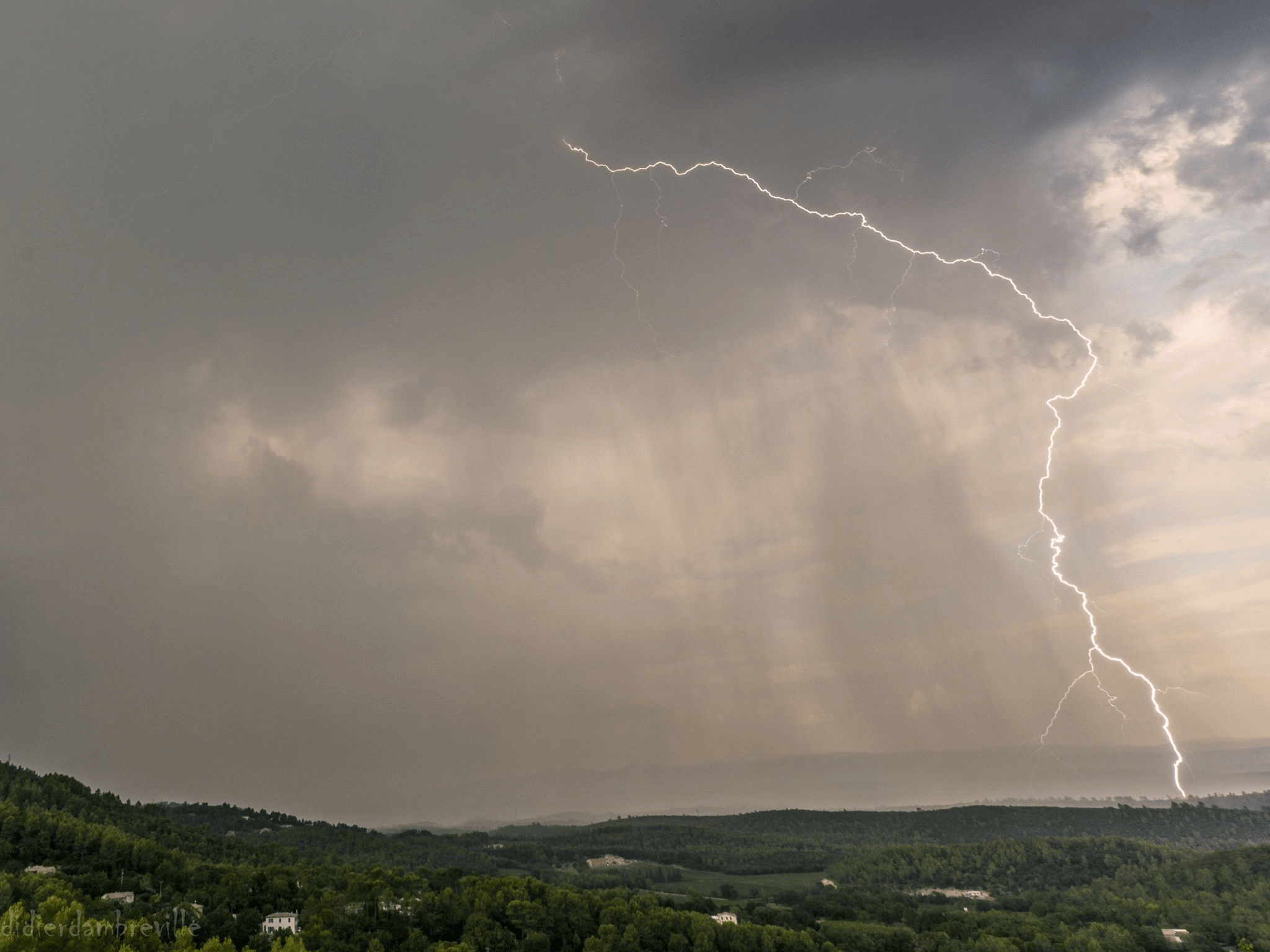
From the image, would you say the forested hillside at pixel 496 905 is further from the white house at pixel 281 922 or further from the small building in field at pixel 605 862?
the small building in field at pixel 605 862

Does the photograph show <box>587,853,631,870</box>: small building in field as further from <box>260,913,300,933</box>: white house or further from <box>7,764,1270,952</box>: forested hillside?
<box>260,913,300,933</box>: white house

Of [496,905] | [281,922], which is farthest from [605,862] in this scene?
[281,922]

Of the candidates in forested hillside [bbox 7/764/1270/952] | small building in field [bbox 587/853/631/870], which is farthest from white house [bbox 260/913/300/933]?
small building in field [bbox 587/853/631/870]

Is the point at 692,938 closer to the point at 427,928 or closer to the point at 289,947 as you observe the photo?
the point at 427,928

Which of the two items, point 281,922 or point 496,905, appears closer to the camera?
point 281,922

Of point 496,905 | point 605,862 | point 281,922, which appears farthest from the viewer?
point 605,862

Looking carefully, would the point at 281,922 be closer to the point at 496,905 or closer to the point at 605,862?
the point at 496,905

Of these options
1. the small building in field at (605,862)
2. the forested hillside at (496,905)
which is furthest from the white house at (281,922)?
the small building in field at (605,862)

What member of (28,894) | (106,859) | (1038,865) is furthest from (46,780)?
(1038,865)
